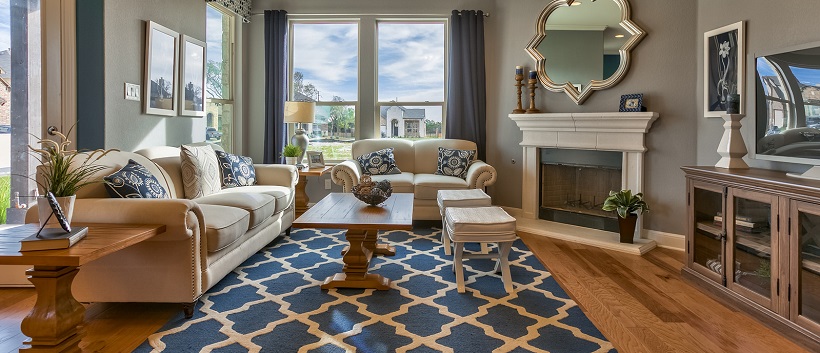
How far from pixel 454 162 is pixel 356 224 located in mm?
2680

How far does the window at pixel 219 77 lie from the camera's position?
5445mm

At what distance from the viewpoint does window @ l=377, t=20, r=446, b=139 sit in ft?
20.2

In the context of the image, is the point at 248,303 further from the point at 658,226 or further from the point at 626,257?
the point at 658,226

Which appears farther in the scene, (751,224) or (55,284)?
(751,224)

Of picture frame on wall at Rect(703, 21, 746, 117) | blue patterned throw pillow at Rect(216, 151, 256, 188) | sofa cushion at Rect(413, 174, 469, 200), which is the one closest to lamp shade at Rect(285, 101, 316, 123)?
blue patterned throw pillow at Rect(216, 151, 256, 188)

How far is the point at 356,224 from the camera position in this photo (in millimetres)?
2904

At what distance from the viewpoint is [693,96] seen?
413 cm

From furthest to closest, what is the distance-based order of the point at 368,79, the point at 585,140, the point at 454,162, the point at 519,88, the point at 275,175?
the point at 368,79, the point at 454,162, the point at 519,88, the point at 585,140, the point at 275,175

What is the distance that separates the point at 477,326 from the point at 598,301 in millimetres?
844

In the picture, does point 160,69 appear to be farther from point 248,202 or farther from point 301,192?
point 301,192

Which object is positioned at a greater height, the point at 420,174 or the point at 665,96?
the point at 665,96

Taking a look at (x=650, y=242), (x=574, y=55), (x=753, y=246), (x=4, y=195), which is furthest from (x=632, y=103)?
(x=4, y=195)

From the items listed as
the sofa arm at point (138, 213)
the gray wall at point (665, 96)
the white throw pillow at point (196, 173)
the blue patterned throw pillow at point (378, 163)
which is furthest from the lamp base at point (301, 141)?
the sofa arm at point (138, 213)

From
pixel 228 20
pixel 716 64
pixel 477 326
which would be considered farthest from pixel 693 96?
pixel 228 20
